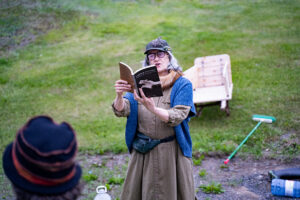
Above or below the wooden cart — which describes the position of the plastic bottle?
below

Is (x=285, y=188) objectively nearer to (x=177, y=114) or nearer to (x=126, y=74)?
(x=177, y=114)

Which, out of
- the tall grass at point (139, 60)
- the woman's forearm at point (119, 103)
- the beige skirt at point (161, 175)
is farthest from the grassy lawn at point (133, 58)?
the beige skirt at point (161, 175)

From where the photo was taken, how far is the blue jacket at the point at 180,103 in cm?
282

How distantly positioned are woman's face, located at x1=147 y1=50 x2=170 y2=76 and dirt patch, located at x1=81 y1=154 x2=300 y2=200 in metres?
2.17

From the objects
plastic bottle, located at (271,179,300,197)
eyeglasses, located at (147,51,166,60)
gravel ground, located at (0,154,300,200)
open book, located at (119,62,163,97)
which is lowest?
gravel ground, located at (0,154,300,200)

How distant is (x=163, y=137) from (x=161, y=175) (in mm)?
351

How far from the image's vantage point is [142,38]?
11.7 meters

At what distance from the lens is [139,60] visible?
3387 mm

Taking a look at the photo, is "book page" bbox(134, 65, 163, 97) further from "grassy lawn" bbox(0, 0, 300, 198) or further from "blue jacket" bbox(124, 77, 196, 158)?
"grassy lawn" bbox(0, 0, 300, 198)

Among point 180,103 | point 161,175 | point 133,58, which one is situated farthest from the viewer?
point 133,58

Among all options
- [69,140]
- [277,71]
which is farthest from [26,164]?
[277,71]

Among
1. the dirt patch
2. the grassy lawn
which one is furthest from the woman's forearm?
the dirt patch

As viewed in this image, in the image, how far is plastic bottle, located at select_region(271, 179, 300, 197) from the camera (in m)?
4.08

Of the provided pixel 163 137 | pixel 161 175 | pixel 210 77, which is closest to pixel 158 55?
pixel 163 137
